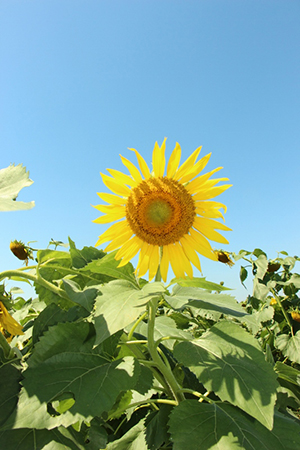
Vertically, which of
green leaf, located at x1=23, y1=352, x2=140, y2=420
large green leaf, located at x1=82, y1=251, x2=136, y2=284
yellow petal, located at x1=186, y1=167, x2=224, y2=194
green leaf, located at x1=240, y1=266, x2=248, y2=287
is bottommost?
green leaf, located at x1=23, y1=352, x2=140, y2=420

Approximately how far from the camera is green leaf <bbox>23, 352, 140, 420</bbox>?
113 centimetres

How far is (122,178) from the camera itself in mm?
1724

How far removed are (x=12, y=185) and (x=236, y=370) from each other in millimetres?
1157

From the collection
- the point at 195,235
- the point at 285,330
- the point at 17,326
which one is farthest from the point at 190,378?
the point at 285,330

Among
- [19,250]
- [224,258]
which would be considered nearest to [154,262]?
[19,250]

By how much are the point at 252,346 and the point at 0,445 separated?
98 cm

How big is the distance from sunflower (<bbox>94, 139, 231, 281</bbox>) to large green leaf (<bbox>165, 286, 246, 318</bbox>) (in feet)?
0.69

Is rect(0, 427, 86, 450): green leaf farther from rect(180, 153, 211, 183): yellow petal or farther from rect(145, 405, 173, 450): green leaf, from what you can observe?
rect(180, 153, 211, 183): yellow petal

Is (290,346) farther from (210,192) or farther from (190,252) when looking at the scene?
(210,192)

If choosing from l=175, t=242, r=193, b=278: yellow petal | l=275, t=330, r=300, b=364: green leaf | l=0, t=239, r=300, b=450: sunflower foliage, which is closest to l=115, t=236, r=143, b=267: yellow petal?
l=0, t=239, r=300, b=450: sunflower foliage

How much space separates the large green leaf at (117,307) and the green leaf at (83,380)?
17 cm

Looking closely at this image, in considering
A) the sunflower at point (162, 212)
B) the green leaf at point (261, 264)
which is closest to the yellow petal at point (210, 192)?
the sunflower at point (162, 212)

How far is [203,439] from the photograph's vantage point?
1247 millimetres

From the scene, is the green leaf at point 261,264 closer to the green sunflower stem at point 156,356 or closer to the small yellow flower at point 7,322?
the green sunflower stem at point 156,356
